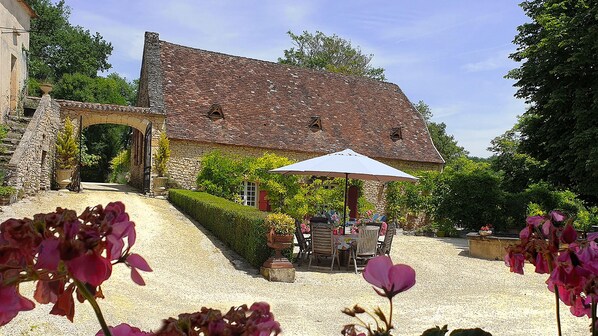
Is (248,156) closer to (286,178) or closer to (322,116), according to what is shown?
(286,178)

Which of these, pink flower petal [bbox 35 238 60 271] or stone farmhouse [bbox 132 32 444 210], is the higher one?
stone farmhouse [bbox 132 32 444 210]

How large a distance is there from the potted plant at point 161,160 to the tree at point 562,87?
12.2 meters

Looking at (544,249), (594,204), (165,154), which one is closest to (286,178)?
(165,154)

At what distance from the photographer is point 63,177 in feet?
58.1

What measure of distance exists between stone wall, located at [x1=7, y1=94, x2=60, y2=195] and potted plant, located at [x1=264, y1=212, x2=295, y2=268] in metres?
7.63

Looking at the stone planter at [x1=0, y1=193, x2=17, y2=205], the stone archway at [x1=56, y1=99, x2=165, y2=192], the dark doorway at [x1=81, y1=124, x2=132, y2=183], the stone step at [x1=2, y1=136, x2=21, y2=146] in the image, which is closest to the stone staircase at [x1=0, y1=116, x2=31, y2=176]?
the stone step at [x1=2, y1=136, x2=21, y2=146]

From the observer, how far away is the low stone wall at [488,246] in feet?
41.8

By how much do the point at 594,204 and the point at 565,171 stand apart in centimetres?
195

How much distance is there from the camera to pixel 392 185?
864 inches

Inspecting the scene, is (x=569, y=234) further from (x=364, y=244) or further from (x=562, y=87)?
(x=562, y=87)

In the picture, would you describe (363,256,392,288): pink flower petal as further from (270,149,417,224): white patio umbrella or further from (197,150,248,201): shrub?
(197,150,248,201): shrub

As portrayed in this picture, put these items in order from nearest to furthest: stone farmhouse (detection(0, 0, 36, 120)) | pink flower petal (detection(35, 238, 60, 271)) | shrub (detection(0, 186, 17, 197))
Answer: pink flower petal (detection(35, 238, 60, 271)), shrub (detection(0, 186, 17, 197)), stone farmhouse (detection(0, 0, 36, 120))

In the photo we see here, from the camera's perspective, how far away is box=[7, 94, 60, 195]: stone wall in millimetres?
13141

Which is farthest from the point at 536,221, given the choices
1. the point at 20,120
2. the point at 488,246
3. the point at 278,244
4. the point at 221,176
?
the point at 20,120
